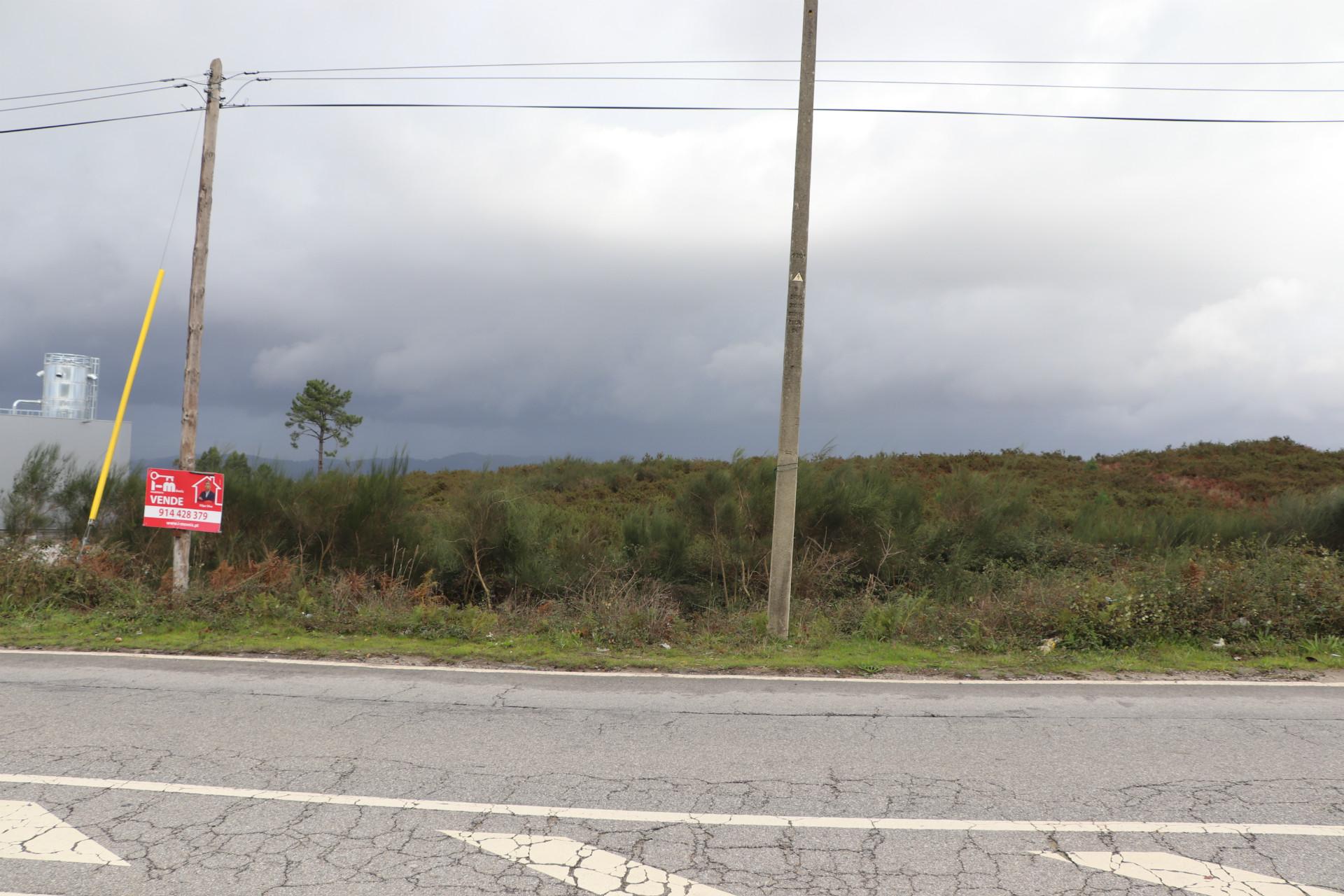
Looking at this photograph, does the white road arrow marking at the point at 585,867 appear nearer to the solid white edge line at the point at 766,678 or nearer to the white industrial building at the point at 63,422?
the solid white edge line at the point at 766,678

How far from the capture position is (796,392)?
33.9ft

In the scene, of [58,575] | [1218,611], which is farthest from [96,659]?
[1218,611]

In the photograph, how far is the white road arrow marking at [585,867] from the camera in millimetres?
3703

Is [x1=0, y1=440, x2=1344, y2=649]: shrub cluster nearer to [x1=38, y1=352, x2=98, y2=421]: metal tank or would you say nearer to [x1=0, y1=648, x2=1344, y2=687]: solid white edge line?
[x1=0, y1=648, x2=1344, y2=687]: solid white edge line

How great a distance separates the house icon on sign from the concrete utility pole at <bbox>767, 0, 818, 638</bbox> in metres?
7.72

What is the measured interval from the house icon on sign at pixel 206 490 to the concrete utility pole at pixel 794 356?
7718mm

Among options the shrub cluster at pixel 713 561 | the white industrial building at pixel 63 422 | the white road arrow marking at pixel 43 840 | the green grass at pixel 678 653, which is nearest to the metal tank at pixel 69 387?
the white industrial building at pixel 63 422

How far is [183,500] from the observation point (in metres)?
11.8

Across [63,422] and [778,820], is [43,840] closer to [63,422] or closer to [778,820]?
[778,820]

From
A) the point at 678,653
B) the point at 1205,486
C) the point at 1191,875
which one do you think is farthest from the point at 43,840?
the point at 1205,486

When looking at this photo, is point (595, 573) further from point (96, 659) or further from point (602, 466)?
point (602, 466)

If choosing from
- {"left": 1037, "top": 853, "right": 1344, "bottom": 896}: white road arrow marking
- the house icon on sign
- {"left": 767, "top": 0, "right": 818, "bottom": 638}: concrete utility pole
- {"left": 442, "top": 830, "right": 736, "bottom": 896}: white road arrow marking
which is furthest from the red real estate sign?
{"left": 1037, "top": 853, "right": 1344, "bottom": 896}: white road arrow marking

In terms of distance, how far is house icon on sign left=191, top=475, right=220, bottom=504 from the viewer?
464 inches

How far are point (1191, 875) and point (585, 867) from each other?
2735 millimetres
